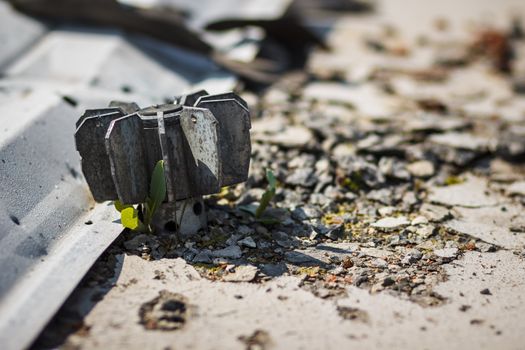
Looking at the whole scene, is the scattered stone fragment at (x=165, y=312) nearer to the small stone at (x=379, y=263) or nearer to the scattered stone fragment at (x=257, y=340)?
the scattered stone fragment at (x=257, y=340)

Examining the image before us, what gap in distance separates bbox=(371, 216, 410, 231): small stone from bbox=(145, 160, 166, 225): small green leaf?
1.00m

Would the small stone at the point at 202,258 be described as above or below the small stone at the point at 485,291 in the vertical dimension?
above

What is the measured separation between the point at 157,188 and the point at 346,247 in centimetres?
83

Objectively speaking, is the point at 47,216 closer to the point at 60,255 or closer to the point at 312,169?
the point at 60,255

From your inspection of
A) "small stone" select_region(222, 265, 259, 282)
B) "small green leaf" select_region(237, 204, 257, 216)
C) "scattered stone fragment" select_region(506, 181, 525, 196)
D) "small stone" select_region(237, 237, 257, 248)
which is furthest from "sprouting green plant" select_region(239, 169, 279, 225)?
"scattered stone fragment" select_region(506, 181, 525, 196)

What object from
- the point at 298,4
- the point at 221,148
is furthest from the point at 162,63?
the point at 298,4

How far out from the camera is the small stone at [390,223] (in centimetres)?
262

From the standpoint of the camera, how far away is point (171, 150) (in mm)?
2238

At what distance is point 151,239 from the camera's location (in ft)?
7.55

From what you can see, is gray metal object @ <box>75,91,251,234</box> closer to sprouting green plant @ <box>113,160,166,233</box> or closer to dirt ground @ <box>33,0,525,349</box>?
sprouting green plant @ <box>113,160,166,233</box>

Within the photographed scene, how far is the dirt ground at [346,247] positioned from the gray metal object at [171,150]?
0.20 m

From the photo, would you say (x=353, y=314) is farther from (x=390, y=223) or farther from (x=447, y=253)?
(x=390, y=223)

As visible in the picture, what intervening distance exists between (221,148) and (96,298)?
0.77 meters

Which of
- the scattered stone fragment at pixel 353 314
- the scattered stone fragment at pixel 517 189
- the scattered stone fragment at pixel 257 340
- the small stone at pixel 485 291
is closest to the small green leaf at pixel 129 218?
the scattered stone fragment at pixel 257 340
